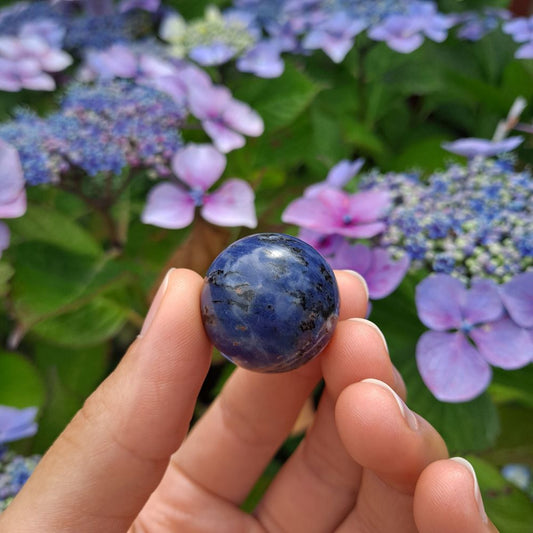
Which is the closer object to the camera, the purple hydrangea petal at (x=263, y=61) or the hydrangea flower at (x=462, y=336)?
the hydrangea flower at (x=462, y=336)

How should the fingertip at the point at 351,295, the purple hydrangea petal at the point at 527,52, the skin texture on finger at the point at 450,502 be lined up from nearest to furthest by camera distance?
the skin texture on finger at the point at 450,502 → the fingertip at the point at 351,295 → the purple hydrangea petal at the point at 527,52

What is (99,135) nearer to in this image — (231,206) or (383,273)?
(231,206)

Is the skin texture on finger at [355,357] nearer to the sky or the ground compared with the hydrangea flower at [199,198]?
nearer to the sky

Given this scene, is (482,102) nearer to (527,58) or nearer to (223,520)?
(527,58)

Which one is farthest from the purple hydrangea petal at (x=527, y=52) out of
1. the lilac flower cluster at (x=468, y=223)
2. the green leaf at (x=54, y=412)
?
the green leaf at (x=54, y=412)

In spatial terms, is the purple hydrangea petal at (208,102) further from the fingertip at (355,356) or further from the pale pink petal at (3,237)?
the fingertip at (355,356)

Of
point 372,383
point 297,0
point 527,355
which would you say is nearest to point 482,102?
point 297,0

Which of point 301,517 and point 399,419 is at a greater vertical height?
point 399,419
